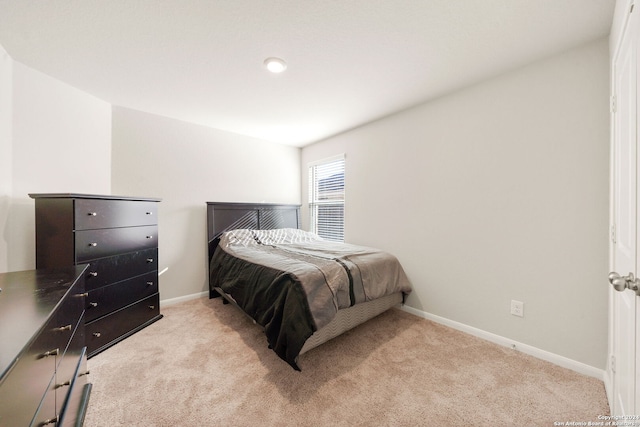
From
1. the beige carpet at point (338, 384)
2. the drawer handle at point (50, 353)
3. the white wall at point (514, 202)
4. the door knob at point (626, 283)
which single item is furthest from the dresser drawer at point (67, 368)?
the white wall at point (514, 202)

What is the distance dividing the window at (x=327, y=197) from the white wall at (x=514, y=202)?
914 millimetres

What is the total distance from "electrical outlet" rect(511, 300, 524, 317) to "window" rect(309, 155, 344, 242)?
82.1 inches

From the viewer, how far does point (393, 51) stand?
5.68 ft

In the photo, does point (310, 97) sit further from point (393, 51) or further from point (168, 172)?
point (168, 172)

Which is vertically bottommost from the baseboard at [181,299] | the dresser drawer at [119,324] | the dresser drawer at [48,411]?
the baseboard at [181,299]

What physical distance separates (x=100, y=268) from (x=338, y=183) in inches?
112

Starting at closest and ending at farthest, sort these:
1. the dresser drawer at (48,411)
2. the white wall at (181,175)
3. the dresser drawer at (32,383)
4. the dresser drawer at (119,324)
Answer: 1. the dresser drawer at (32,383)
2. the dresser drawer at (48,411)
3. the dresser drawer at (119,324)
4. the white wall at (181,175)

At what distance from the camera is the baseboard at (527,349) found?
5.31 ft

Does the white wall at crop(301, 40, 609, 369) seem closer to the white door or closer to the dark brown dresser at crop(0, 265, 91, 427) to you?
the white door

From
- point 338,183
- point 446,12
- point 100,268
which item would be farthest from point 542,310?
point 100,268

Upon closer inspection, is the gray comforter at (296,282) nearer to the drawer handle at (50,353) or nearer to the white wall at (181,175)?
the white wall at (181,175)

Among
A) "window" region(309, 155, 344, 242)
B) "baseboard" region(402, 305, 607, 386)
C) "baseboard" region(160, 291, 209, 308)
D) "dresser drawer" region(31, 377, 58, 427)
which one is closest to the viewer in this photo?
"dresser drawer" region(31, 377, 58, 427)

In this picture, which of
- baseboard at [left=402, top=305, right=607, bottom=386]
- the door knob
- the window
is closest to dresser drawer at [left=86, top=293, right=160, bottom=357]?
the window

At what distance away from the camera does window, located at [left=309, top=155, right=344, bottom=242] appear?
359cm
